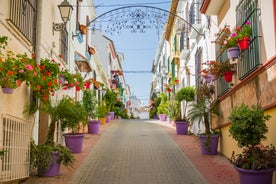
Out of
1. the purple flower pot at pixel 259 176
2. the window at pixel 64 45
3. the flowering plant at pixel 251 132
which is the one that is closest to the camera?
the purple flower pot at pixel 259 176

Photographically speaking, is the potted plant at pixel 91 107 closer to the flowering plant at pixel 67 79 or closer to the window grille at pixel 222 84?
the flowering plant at pixel 67 79

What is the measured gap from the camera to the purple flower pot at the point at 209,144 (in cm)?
1197

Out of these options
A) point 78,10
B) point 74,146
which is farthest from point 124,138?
point 78,10

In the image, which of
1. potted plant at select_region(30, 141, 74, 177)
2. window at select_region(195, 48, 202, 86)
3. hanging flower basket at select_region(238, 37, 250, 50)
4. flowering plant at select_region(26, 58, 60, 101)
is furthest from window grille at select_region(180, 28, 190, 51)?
potted plant at select_region(30, 141, 74, 177)

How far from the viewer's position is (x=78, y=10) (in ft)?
58.6

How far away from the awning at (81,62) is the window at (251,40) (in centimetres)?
823

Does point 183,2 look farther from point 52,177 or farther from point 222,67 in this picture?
point 52,177

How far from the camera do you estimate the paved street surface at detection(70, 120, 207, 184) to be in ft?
29.5

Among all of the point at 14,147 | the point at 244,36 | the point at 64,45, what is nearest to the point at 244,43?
the point at 244,36

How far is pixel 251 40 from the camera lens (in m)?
8.87

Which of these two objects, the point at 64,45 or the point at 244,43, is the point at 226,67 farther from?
the point at 64,45

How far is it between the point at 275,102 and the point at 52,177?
16.6 ft

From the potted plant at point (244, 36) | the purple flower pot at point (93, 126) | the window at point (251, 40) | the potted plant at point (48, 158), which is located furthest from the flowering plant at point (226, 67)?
the purple flower pot at point (93, 126)

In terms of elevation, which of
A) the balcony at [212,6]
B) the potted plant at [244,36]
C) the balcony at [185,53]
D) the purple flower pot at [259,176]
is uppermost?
the balcony at [212,6]
